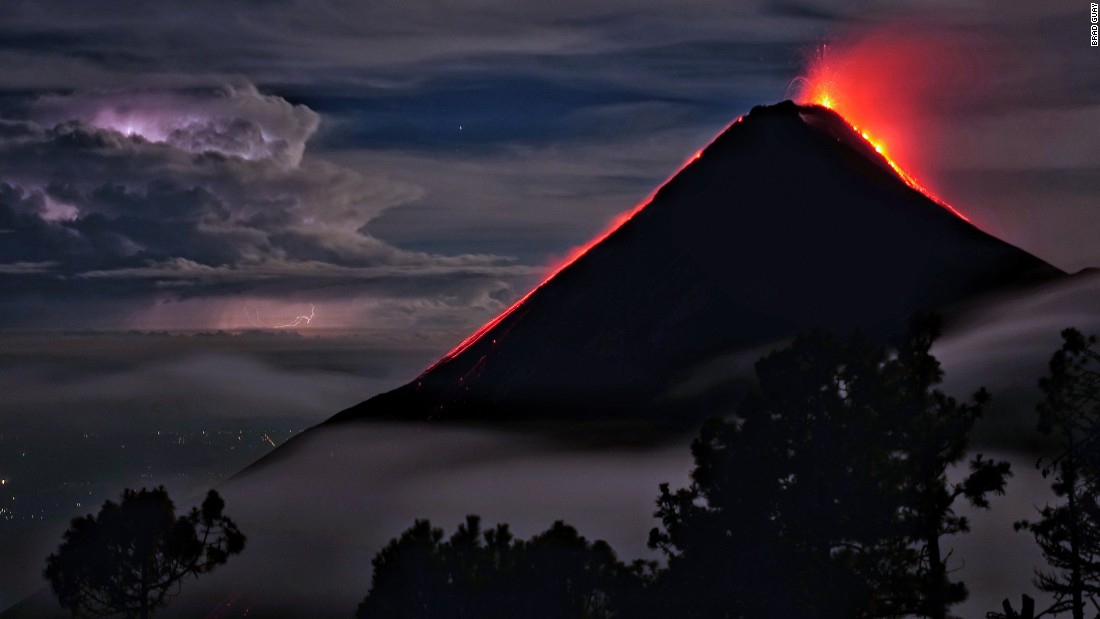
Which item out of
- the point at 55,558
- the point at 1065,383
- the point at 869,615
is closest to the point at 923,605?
the point at 869,615

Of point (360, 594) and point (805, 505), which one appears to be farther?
point (360, 594)

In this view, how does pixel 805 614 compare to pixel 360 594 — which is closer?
pixel 805 614

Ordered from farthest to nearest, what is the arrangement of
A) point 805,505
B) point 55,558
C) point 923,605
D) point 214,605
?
1. point 214,605
2. point 55,558
3. point 805,505
4. point 923,605

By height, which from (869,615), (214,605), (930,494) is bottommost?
(869,615)

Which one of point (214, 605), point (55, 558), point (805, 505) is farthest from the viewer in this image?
point (214, 605)

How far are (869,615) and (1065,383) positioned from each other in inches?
436

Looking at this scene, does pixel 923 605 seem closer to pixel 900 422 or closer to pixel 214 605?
pixel 900 422

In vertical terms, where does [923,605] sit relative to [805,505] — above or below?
below

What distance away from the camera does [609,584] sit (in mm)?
58656

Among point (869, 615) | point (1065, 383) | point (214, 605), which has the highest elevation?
point (214, 605)

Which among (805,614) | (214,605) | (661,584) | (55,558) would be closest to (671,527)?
(661,584)

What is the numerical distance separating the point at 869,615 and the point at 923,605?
1.96 metres

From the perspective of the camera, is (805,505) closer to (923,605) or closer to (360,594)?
(923,605)

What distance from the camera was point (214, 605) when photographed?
608 ft
